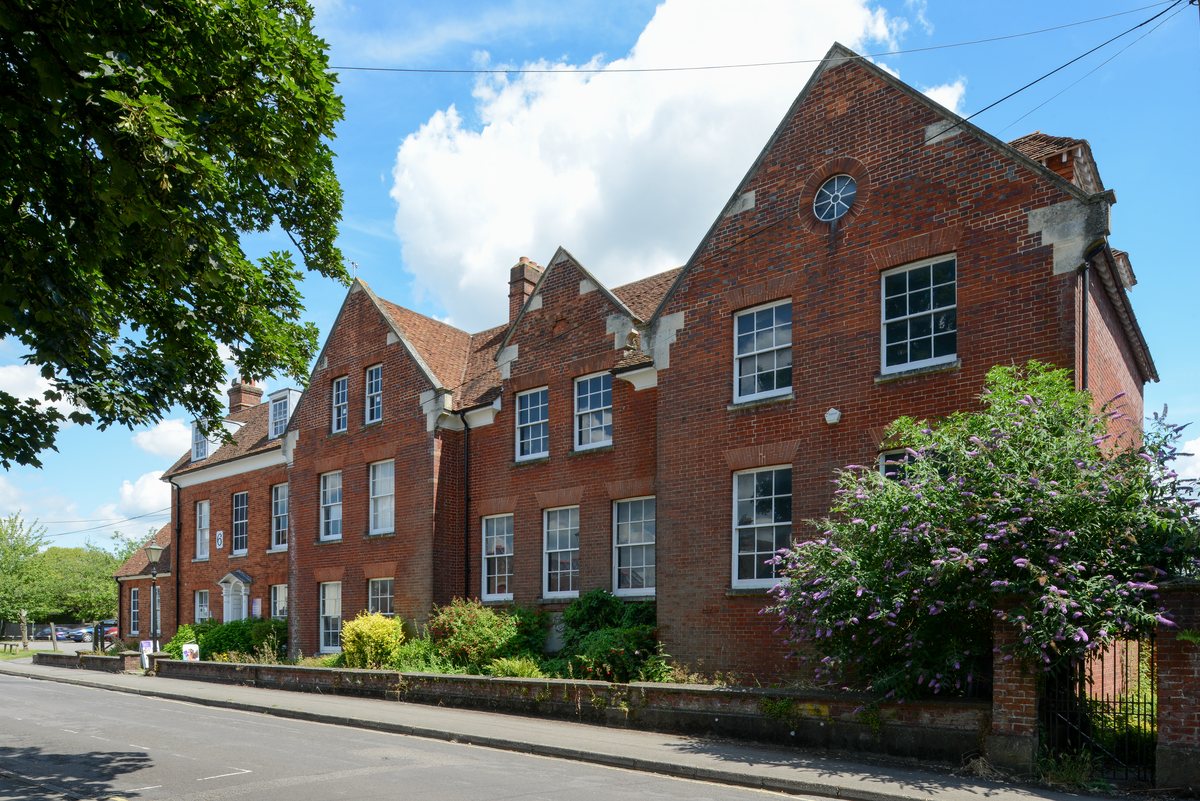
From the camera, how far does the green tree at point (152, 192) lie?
712 cm

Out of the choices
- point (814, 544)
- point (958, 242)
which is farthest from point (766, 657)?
point (958, 242)

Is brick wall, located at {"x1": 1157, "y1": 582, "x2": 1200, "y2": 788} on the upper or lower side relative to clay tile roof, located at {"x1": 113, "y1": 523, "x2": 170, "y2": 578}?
upper

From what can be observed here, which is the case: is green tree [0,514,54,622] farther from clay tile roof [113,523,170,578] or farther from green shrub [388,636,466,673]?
green shrub [388,636,466,673]

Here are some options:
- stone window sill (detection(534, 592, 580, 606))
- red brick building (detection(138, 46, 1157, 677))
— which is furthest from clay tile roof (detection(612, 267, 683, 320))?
stone window sill (detection(534, 592, 580, 606))

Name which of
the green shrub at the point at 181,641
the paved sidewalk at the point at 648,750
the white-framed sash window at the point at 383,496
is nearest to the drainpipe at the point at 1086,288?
the paved sidewalk at the point at 648,750

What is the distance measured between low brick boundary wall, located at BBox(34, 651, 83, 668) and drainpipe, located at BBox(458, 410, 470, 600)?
18584 mm

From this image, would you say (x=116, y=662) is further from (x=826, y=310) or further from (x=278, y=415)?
(x=826, y=310)

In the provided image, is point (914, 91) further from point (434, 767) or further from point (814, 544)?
point (434, 767)

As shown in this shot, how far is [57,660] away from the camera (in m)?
33.5

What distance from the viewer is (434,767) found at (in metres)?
11.4

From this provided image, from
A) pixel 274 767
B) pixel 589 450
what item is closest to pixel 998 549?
pixel 274 767

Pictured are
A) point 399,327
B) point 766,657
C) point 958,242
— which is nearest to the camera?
point 958,242

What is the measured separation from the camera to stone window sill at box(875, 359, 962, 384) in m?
13.6

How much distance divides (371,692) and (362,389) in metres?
9.38
